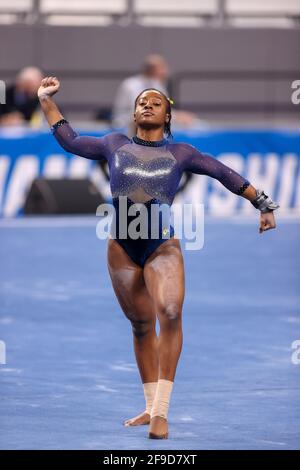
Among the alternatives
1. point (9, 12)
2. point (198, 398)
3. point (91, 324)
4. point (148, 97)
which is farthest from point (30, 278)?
point (9, 12)

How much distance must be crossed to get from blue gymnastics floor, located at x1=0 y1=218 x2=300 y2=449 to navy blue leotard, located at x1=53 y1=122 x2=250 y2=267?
41.3 inches

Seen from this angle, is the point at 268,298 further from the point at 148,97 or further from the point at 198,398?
the point at 148,97

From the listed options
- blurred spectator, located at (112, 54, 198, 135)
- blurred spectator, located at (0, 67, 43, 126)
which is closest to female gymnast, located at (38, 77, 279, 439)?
blurred spectator, located at (112, 54, 198, 135)

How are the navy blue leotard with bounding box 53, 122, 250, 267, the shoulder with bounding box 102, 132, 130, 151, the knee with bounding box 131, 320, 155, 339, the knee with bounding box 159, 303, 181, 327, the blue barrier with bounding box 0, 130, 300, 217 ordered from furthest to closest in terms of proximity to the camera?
the blue barrier with bounding box 0, 130, 300, 217, the knee with bounding box 131, 320, 155, 339, the shoulder with bounding box 102, 132, 130, 151, the navy blue leotard with bounding box 53, 122, 250, 267, the knee with bounding box 159, 303, 181, 327

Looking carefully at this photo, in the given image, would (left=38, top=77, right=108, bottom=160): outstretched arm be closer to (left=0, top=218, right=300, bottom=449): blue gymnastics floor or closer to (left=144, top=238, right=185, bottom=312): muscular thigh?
(left=144, top=238, right=185, bottom=312): muscular thigh

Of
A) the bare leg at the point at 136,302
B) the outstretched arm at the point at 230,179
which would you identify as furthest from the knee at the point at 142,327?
the outstretched arm at the point at 230,179

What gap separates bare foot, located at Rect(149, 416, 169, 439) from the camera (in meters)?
6.36

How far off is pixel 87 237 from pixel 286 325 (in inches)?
200

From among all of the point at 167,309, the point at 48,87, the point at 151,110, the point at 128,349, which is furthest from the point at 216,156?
the point at 167,309

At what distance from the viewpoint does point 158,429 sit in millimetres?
6363

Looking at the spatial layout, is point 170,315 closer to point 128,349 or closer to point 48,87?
point 48,87

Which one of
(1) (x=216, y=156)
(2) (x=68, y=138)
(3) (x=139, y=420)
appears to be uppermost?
(1) (x=216, y=156)

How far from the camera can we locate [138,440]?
20.8 feet

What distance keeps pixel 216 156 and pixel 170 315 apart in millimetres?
10326
